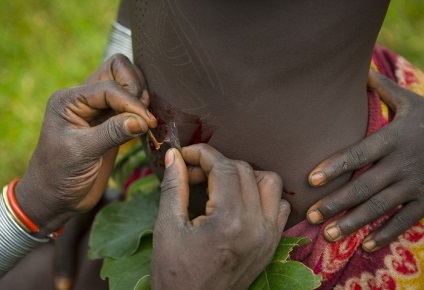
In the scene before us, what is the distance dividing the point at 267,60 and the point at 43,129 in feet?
1.81

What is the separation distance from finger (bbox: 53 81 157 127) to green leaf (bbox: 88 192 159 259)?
32 centimetres

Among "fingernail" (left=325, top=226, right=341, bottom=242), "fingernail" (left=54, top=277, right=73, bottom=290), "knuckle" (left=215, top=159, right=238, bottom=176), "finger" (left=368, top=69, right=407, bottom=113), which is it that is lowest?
"fingernail" (left=54, top=277, right=73, bottom=290)

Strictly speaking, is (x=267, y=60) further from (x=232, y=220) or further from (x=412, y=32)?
(x=412, y=32)

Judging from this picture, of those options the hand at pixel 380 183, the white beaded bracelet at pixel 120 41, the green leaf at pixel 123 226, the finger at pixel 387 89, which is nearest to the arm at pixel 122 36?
the white beaded bracelet at pixel 120 41

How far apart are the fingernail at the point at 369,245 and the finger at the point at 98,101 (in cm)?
54

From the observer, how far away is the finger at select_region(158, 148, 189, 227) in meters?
1.16

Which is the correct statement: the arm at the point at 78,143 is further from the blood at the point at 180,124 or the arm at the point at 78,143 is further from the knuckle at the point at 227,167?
the knuckle at the point at 227,167

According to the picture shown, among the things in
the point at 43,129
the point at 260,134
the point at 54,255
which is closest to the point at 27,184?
the point at 43,129

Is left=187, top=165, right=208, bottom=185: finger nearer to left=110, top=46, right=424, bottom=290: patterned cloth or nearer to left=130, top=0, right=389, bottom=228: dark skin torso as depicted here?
left=130, top=0, right=389, bottom=228: dark skin torso

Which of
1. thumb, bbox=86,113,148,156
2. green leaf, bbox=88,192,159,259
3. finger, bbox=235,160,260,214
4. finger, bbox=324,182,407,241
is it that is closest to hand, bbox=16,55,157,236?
thumb, bbox=86,113,148,156

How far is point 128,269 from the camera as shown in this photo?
4.68 feet

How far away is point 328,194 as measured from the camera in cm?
136

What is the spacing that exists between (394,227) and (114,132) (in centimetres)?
65

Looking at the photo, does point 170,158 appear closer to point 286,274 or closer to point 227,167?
point 227,167
